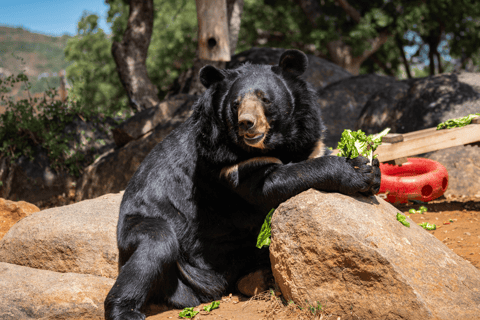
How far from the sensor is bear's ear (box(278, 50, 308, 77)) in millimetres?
3145

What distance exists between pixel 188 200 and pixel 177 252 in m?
0.47

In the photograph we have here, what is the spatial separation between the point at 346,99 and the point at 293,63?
5979mm

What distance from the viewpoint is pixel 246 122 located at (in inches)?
105

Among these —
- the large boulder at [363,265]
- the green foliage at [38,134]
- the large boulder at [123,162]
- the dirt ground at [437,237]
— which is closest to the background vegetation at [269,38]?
the green foliage at [38,134]

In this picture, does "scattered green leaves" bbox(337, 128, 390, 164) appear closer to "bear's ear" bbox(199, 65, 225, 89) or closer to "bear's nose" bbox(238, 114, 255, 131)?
"bear's nose" bbox(238, 114, 255, 131)

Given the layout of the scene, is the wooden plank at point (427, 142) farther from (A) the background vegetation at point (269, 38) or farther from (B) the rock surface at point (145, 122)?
(A) the background vegetation at point (269, 38)

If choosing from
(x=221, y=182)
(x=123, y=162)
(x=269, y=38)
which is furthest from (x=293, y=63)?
(x=269, y=38)

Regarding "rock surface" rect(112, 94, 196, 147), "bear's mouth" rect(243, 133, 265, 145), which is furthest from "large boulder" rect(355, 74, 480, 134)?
"bear's mouth" rect(243, 133, 265, 145)

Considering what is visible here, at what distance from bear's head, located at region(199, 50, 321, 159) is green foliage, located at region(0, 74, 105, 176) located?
735 cm

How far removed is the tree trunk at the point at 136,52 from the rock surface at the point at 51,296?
6.96m

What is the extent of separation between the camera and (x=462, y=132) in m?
4.77

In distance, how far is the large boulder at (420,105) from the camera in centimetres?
647

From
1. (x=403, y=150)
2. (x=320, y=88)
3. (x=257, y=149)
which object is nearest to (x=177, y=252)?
(x=257, y=149)

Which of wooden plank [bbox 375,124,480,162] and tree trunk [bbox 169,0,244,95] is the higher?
tree trunk [bbox 169,0,244,95]
